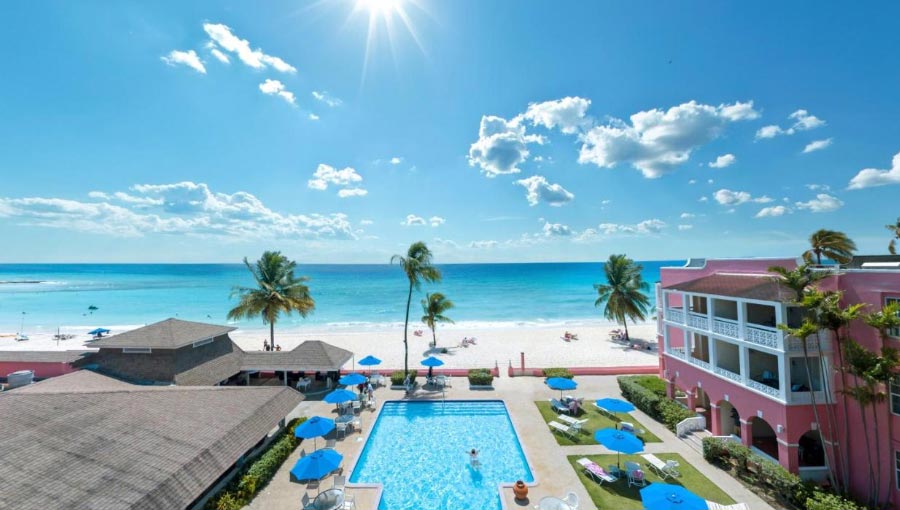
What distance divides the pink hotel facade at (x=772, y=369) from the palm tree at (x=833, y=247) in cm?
348

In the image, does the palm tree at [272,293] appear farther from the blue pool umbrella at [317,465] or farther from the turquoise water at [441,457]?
the blue pool umbrella at [317,465]

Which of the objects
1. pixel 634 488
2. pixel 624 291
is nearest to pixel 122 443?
pixel 634 488

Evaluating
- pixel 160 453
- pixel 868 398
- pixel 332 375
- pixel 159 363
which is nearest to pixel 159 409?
pixel 160 453

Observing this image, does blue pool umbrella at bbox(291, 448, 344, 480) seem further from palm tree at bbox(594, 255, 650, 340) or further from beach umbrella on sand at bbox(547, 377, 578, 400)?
palm tree at bbox(594, 255, 650, 340)

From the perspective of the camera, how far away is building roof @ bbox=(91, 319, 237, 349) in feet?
61.2

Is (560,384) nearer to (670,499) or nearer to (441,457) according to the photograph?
(441,457)

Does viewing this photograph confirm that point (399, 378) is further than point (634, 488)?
Yes

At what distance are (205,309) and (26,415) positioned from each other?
6969cm

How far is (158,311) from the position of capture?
225ft

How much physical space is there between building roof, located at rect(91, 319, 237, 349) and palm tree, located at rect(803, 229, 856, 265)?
32.4 metres

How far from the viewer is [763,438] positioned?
15992 mm

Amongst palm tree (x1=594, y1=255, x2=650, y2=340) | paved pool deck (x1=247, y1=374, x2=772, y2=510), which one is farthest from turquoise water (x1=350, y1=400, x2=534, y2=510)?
palm tree (x1=594, y1=255, x2=650, y2=340)

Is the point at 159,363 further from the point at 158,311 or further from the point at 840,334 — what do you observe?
the point at 158,311

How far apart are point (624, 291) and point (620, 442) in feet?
90.4
